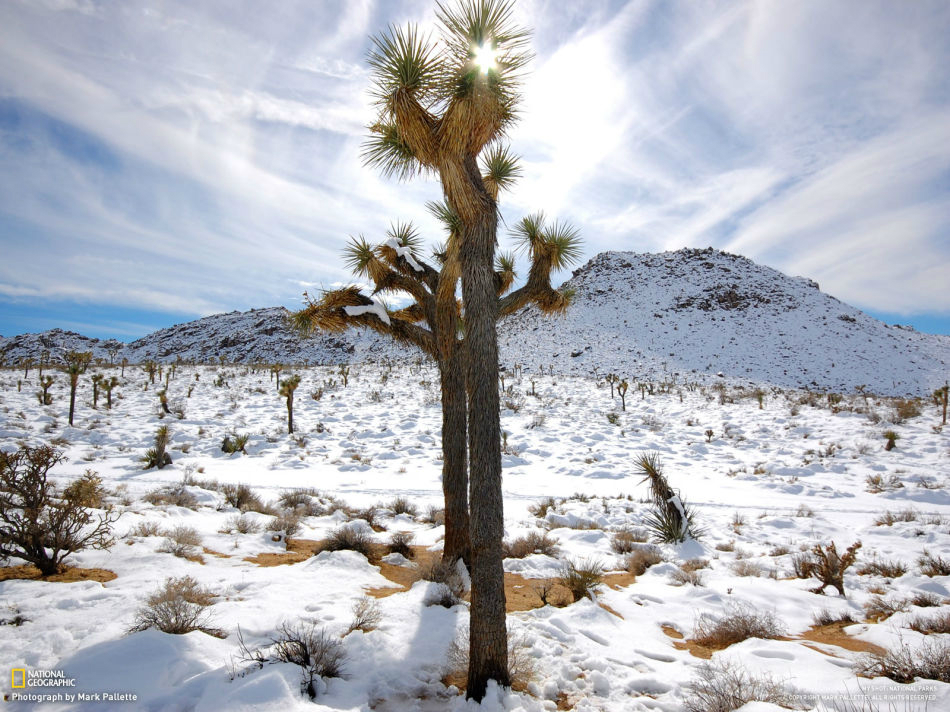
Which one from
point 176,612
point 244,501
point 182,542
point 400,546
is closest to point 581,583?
point 400,546

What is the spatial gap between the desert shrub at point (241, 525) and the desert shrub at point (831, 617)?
27.0 feet

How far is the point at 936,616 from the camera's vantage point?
477 cm

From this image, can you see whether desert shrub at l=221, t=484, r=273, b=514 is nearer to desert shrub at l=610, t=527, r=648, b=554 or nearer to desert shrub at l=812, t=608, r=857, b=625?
desert shrub at l=610, t=527, r=648, b=554

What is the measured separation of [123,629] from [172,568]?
1798mm

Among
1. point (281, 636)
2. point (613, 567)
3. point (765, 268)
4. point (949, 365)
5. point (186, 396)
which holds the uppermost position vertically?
point (765, 268)

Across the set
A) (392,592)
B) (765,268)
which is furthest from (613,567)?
(765,268)

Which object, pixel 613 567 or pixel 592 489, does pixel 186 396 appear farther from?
pixel 613 567

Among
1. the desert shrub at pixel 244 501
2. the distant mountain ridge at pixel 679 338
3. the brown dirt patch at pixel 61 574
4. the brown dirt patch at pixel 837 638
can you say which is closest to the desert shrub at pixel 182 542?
the brown dirt patch at pixel 61 574

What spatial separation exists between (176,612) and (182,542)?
3.06 m

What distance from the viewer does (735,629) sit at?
4867mm

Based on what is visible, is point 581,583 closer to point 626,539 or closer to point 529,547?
point 529,547

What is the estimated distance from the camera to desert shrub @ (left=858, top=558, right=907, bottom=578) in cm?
644

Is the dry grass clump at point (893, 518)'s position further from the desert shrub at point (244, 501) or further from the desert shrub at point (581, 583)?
the desert shrub at point (244, 501)

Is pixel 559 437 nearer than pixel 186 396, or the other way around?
pixel 559 437
